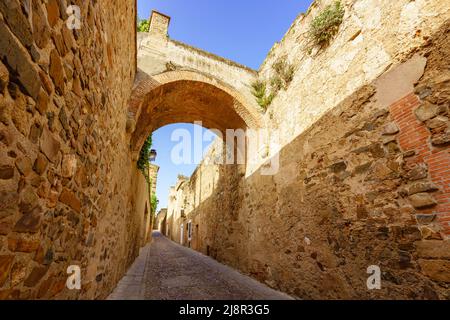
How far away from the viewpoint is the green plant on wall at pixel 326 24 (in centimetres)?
394

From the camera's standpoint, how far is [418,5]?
274cm

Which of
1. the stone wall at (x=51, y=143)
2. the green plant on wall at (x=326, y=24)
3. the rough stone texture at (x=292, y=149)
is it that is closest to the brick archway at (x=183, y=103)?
the rough stone texture at (x=292, y=149)

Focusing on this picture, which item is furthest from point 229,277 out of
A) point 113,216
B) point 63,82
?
point 63,82

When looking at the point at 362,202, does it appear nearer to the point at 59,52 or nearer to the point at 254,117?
the point at 59,52

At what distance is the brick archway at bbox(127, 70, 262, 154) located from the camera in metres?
5.59

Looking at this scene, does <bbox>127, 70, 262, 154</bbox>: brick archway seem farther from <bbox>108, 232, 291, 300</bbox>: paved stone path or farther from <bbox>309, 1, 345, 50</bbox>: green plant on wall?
<bbox>108, 232, 291, 300</bbox>: paved stone path

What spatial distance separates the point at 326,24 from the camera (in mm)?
4070

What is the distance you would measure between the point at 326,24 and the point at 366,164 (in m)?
2.55

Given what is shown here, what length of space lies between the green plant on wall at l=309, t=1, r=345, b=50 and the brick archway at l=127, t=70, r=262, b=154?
97.5 inches

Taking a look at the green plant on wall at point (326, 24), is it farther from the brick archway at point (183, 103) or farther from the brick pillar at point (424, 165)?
the brick archway at point (183, 103)

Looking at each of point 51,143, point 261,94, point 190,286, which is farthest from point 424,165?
point 261,94

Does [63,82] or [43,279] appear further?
[63,82]

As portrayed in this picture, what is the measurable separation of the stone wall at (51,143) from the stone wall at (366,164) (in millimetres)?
3148
